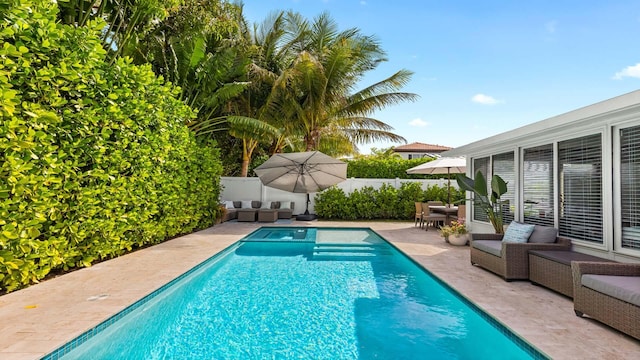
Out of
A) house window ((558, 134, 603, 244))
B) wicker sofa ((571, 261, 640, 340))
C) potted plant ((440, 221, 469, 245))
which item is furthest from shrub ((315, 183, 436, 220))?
wicker sofa ((571, 261, 640, 340))

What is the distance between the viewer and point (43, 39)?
4.72 m

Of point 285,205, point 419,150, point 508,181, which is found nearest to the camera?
point 508,181

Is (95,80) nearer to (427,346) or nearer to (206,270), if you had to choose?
(206,270)

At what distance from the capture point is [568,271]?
186 inches

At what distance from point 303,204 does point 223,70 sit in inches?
321

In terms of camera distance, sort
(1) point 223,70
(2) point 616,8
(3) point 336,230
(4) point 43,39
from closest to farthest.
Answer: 1. (4) point 43,39
2. (2) point 616,8
3. (1) point 223,70
4. (3) point 336,230

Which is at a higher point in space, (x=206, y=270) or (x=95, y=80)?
(x=95, y=80)

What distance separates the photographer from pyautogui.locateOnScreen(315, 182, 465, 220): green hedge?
16.4 metres

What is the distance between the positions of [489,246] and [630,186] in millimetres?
2195

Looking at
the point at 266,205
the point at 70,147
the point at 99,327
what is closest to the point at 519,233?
the point at 99,327

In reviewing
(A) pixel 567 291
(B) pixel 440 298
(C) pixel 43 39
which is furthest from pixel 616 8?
(C) pixel 43 39

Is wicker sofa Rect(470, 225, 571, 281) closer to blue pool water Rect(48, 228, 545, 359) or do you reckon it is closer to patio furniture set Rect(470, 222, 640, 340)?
patio furniture set Rect(470, 222, 640, 340)

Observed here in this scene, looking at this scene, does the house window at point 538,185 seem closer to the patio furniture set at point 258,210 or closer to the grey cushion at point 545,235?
the grey cushion at point 545,235

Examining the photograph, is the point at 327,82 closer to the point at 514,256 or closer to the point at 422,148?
the point at 514,256
